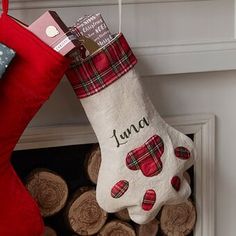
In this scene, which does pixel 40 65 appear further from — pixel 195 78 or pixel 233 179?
pixel 233 179

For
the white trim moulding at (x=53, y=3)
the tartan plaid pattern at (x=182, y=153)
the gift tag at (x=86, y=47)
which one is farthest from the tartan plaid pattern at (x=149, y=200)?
the white trim moulding at (x=53, y=3)

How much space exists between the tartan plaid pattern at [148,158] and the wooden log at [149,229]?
265 mm

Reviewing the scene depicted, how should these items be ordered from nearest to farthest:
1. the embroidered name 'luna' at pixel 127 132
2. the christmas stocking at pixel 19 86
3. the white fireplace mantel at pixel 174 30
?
the christmas stocking at pixel 19 86 < the embroidered name 'luna' at pixel 127 132 < the white fireplace mantel at pixel 174 30

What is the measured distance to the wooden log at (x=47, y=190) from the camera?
1429 millimetres

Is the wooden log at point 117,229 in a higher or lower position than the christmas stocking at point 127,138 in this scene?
lower

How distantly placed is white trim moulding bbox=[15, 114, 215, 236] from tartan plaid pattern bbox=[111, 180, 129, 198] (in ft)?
0.57

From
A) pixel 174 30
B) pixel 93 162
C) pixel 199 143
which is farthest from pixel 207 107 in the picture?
pixel 93 162

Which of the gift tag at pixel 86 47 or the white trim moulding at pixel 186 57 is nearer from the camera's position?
the gift tag at pixel 86 47

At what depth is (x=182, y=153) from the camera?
1.36 meters

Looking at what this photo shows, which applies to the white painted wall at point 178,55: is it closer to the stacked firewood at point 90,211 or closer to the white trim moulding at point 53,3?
the white trim moulding at point 53,3

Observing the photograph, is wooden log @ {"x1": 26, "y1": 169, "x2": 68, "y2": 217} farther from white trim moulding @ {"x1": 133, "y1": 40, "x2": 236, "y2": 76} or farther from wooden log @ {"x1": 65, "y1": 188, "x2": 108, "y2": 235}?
white trim moulding @ {"x1": 133, "y1": 40, "x2": 236, "y2": 76}

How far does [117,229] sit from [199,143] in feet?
1.00

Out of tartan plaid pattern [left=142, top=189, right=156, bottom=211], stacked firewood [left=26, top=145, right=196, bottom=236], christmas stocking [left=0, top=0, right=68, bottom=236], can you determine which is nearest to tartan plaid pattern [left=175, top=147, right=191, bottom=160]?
tartan plaid pattern [left=142, top=189, right=156, bottom=211]

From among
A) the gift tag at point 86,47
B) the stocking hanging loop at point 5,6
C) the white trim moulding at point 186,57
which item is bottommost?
the white trim moulding at point 186,57
